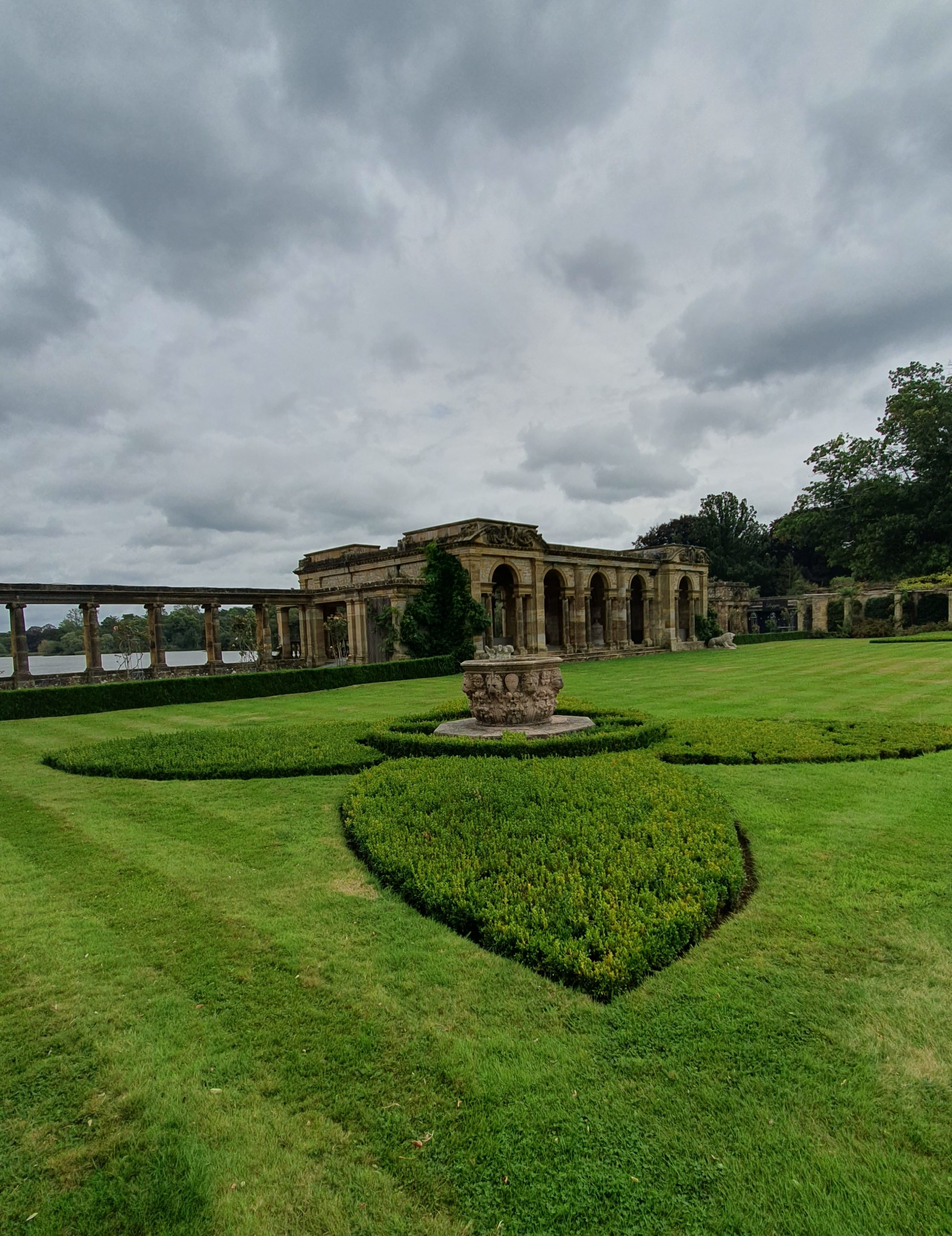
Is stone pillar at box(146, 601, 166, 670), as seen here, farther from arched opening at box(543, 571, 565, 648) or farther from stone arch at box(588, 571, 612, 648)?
stone arch at box(588, 571, 612, 648)

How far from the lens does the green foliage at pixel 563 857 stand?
462cm

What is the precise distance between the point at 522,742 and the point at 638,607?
43.0 metres

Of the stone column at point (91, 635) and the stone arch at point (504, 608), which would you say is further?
the stone arch at point (504, 608)

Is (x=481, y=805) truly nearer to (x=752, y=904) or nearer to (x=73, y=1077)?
(x=752, y=904)

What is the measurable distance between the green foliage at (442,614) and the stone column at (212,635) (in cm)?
973

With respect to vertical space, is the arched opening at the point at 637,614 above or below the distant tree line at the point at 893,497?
below

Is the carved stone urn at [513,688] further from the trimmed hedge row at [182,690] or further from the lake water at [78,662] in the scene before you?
the lake water at [78,662]

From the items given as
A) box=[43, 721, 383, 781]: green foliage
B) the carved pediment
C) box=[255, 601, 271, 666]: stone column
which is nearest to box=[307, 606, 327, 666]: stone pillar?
box=[255, 601, 271, 666]: stone column

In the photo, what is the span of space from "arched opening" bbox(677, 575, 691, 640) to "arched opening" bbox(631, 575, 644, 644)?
277 cm

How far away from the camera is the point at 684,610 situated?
5212cm

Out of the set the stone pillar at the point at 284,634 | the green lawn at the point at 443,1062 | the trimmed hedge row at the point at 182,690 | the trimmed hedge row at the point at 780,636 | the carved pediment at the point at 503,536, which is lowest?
the trimmed hedge row at the point at 780,636

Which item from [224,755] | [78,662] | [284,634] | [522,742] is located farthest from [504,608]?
[224,755]

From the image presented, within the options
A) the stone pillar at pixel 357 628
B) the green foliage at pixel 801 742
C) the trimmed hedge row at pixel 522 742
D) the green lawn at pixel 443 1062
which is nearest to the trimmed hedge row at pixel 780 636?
the stone pillar at pixel 357 628

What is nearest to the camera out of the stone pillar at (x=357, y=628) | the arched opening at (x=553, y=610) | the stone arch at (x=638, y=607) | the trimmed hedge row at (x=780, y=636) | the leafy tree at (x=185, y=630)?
the stone pillar at (x=357, y=628)
